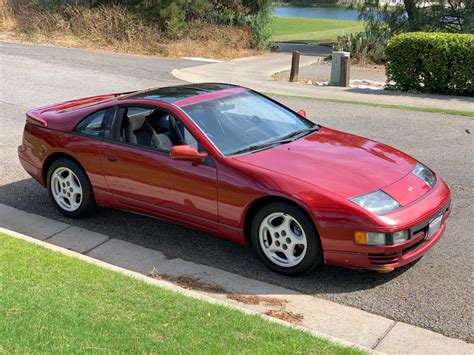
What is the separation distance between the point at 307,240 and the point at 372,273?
2.42 feet

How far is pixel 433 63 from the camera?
1558 centimetres

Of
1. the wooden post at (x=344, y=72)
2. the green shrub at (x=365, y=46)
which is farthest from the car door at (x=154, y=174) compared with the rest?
the green shrub at (x=365, y=46)

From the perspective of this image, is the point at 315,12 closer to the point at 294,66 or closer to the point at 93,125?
the point at 294,66

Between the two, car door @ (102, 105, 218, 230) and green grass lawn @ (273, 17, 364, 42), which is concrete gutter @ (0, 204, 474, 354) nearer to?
car door @ (102, 105, 218, 230)

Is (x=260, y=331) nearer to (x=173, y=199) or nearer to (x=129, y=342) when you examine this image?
(x=129, y=342)

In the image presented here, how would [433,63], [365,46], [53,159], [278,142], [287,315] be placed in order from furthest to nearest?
1. [365,46]
2. [433,63]
3. [53,159]
4. [278,142]
5. [287,315]

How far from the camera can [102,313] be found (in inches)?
163

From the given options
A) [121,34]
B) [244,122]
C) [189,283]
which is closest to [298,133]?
[244,122]

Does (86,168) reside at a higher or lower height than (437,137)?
higher

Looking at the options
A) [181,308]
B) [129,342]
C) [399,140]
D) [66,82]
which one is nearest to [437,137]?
[399,140]

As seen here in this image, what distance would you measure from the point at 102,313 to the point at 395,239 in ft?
7.45

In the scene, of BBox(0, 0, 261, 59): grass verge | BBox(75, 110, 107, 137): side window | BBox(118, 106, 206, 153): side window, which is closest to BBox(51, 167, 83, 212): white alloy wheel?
BBox(75, 110, 107, 137): side window

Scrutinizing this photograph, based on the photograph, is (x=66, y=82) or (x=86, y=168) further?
(x=66, y=82)

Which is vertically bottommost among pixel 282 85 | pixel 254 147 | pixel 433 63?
pixel 282 85
